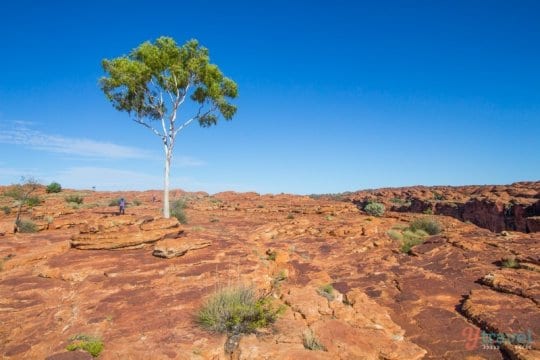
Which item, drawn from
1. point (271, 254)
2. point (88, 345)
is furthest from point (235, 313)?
point (271, 254)

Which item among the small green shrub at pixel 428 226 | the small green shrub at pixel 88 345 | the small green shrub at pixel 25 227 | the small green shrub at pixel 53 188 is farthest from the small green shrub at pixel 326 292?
the small green shrub at pixel 53 188

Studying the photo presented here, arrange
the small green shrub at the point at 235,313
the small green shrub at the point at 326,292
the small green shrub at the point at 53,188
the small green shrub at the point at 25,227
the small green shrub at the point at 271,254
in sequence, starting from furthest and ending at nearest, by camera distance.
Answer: the small green shrub at the point at 53,188 < the small green shrub at the point at 25,227 < the small green shrub at the point at 271,254 < the small green shrub at the point at 326,292 < the small green shrub at the point at 235,313

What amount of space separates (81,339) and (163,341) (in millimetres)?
1294

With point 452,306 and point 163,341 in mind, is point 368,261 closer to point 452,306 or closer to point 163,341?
point 452,306

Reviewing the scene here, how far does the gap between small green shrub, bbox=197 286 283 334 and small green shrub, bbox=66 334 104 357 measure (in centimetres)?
163

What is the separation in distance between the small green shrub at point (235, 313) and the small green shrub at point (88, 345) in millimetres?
1632

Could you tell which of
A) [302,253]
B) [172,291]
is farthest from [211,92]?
[172,291]

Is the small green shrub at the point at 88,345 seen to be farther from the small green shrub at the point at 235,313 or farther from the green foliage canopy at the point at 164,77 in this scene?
the green foliage canopy at the point at 164,77

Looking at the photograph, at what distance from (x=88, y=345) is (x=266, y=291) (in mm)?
4233

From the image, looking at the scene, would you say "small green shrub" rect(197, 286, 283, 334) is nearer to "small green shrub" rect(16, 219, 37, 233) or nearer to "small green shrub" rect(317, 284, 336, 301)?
"small green shrub" rect(317, 284, 336, 301)

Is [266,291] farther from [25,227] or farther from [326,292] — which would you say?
[25,227]

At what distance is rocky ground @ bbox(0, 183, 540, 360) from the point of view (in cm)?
550

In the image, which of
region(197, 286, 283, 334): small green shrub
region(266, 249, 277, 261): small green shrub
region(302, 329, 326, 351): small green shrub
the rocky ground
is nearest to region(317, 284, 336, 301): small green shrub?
the rocky ground

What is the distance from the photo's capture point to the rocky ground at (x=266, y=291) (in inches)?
217
